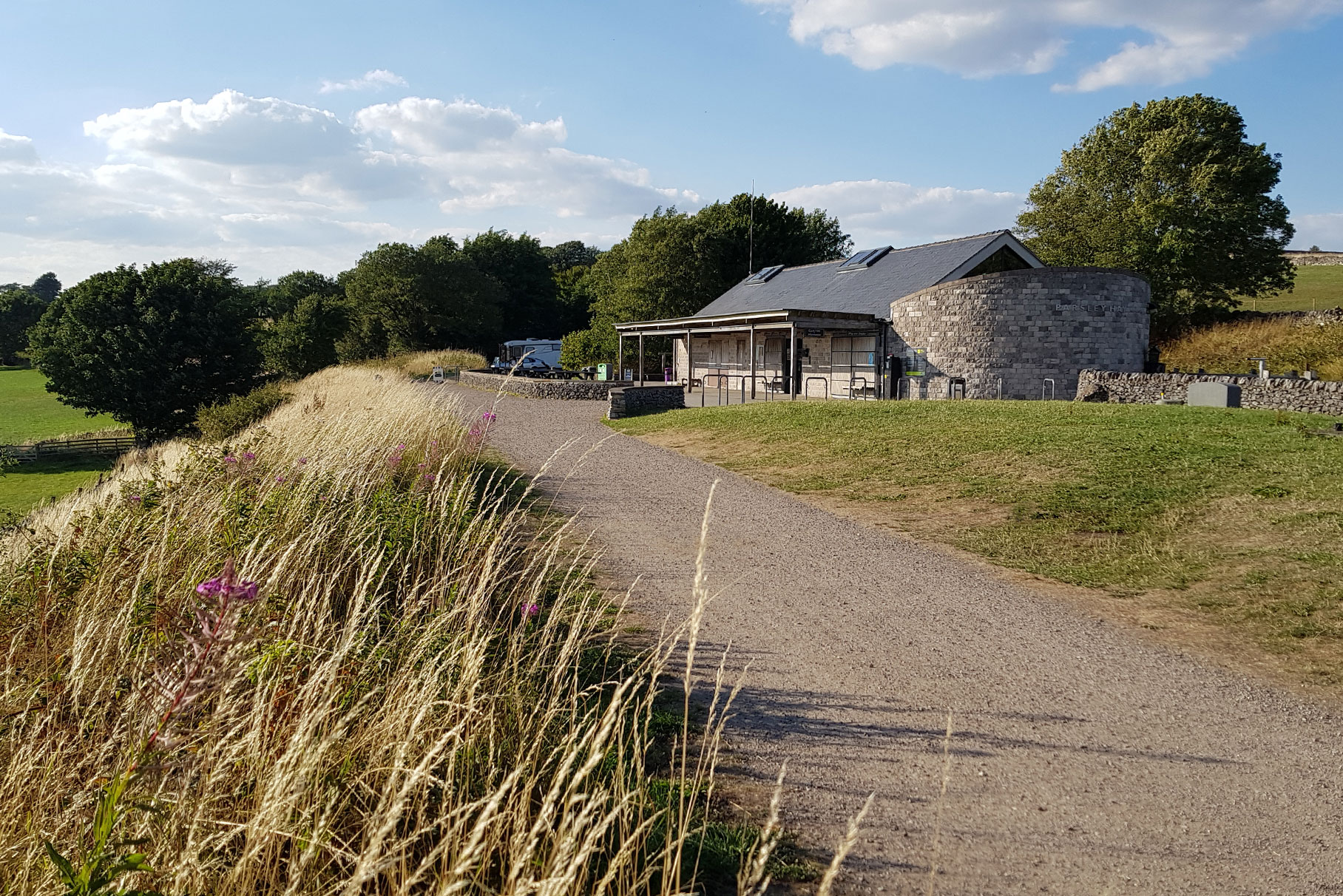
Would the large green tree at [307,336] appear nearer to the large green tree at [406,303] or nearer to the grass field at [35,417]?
the large green tree at [406,303]

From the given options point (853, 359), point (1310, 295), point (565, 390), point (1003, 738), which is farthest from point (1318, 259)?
point (1003, 738)

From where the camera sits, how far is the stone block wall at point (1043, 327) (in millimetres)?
23688

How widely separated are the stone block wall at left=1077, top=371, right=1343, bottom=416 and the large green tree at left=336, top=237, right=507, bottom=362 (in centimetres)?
4065

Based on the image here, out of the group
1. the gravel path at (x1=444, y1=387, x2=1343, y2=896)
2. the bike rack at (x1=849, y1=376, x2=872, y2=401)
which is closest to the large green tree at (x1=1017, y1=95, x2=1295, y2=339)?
the bike rack at (x1=849, y1=376, x2=872, y2=401)

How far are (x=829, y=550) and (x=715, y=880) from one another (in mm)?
5221

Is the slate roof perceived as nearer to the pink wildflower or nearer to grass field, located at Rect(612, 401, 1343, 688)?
grass field, located at Rect(612, 401, 1343, 688)

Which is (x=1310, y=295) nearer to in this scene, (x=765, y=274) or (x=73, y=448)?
(x=765, y=274)

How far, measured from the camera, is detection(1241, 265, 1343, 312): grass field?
44781 millimetres

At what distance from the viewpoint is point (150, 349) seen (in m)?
31.4

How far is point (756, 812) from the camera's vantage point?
347 cm

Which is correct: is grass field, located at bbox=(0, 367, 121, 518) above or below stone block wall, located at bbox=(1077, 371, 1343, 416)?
below

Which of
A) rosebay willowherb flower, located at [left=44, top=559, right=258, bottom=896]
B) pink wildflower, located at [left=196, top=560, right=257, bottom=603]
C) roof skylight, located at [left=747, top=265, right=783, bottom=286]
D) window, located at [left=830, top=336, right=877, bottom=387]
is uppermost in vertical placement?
roof skylight, located at [left=747, top=265, right=783, bottom=286]

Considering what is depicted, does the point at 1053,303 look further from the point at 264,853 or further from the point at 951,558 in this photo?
the point at 264,853

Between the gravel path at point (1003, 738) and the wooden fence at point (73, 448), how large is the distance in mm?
34176
